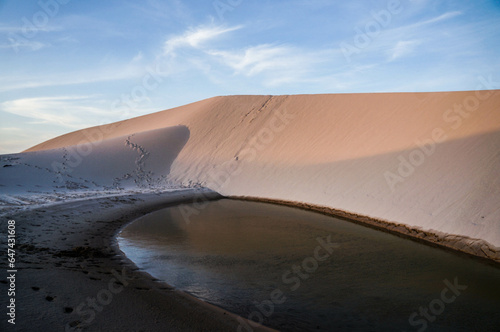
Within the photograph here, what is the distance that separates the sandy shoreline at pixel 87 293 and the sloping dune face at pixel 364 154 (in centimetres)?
700

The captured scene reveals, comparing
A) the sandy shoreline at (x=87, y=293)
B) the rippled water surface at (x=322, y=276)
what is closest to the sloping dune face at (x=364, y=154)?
the rippled water surface at (x=322, y=276)

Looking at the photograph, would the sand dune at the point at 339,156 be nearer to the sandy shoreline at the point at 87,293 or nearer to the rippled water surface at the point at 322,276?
the rippled water surface at the point at 322,276

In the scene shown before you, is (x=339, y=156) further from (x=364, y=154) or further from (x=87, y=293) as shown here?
(x=87, y=293)

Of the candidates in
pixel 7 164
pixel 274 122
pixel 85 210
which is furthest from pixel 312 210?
pixel 7 164

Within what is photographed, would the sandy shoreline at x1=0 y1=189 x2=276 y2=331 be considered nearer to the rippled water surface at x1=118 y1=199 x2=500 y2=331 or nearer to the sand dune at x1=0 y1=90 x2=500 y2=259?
the rippled water surface at x1=118 y1=199 x2=500 y2=331

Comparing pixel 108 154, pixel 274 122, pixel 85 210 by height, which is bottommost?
pixel 85 210

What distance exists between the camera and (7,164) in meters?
15.3

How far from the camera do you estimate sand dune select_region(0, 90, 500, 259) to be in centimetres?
937

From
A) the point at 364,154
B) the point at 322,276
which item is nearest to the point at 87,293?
the point at 322,276

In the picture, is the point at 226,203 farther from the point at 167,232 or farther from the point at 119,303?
the point at 119,303

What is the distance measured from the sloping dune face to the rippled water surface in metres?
1.82

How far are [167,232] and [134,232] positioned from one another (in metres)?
0.87

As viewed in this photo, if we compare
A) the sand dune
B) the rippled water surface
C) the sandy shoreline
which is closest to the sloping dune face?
the sand dune

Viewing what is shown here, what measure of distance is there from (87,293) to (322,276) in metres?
3.71
